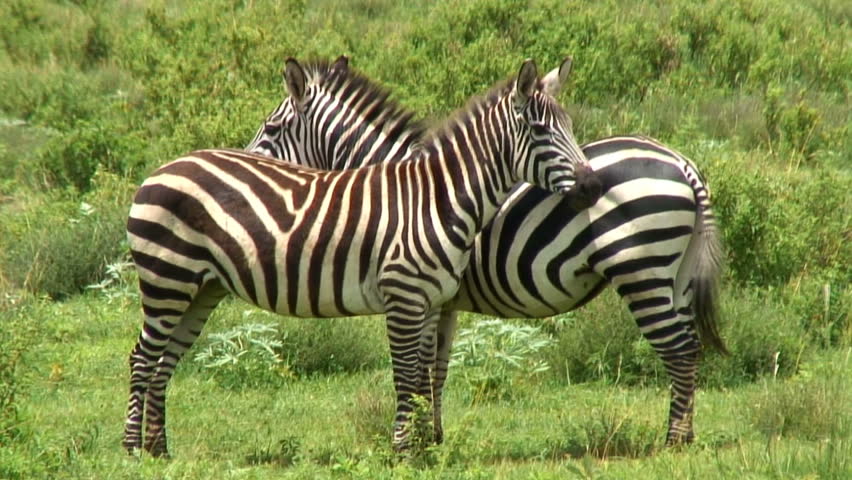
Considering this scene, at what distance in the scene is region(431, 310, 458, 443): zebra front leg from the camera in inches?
286

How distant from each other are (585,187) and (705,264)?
93 centimetres

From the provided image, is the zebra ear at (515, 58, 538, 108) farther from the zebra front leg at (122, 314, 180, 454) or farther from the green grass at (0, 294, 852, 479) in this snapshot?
the zebra front leg at (122, 314, 180, 454)

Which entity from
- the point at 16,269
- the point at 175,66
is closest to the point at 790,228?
the point at 16,269

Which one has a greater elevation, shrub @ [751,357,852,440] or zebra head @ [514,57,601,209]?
zebra head @ [514,57,601,209]

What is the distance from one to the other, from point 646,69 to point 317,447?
1085cm

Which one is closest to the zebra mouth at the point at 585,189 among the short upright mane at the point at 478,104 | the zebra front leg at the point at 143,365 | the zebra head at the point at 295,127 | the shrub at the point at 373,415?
the short upright mane at the point at 478,104

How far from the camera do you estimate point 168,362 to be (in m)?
7.28

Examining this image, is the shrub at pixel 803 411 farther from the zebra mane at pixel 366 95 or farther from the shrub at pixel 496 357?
the zebra mane at pixel 366 95

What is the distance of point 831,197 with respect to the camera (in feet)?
35.5

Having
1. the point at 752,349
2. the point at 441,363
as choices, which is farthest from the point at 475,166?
the point at 752,349

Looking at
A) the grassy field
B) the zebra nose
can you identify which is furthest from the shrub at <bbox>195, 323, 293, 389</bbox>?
the zebra nose

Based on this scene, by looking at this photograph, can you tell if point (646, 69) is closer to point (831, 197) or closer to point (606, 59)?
point (606, 59)

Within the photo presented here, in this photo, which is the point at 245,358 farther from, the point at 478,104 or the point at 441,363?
the point at 478,104

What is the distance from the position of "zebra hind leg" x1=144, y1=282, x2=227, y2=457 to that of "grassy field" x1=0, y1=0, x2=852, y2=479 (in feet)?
0.72
